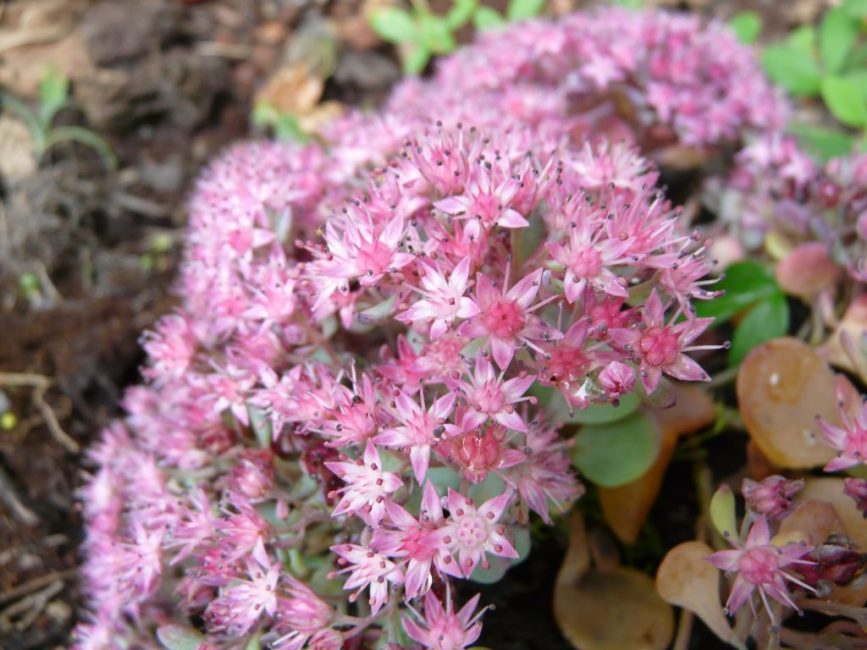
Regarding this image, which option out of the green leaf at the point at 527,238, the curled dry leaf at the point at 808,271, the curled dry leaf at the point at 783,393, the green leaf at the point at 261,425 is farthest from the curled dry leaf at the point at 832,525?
the green leaf at the point at 261,425

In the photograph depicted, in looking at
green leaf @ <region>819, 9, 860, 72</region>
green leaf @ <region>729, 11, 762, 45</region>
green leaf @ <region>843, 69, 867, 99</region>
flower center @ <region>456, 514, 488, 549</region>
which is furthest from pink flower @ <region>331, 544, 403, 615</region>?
green leaf @ <region>729, 11, 762, 45</region>

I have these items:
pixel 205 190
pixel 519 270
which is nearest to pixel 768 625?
pixel 519 270

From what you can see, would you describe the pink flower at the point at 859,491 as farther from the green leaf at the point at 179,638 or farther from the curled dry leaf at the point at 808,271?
the green leaf at the point at 179,638

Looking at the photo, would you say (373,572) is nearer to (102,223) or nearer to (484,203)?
(484,203)

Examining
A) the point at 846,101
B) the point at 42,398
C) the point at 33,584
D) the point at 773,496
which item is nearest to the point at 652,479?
the point at 773,496

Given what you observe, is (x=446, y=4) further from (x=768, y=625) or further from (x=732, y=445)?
(x=768, y=625)

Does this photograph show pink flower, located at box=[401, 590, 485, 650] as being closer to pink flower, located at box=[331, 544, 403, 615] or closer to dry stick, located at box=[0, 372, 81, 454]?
pink flower, located at box=[331, 544, 403, 615]
